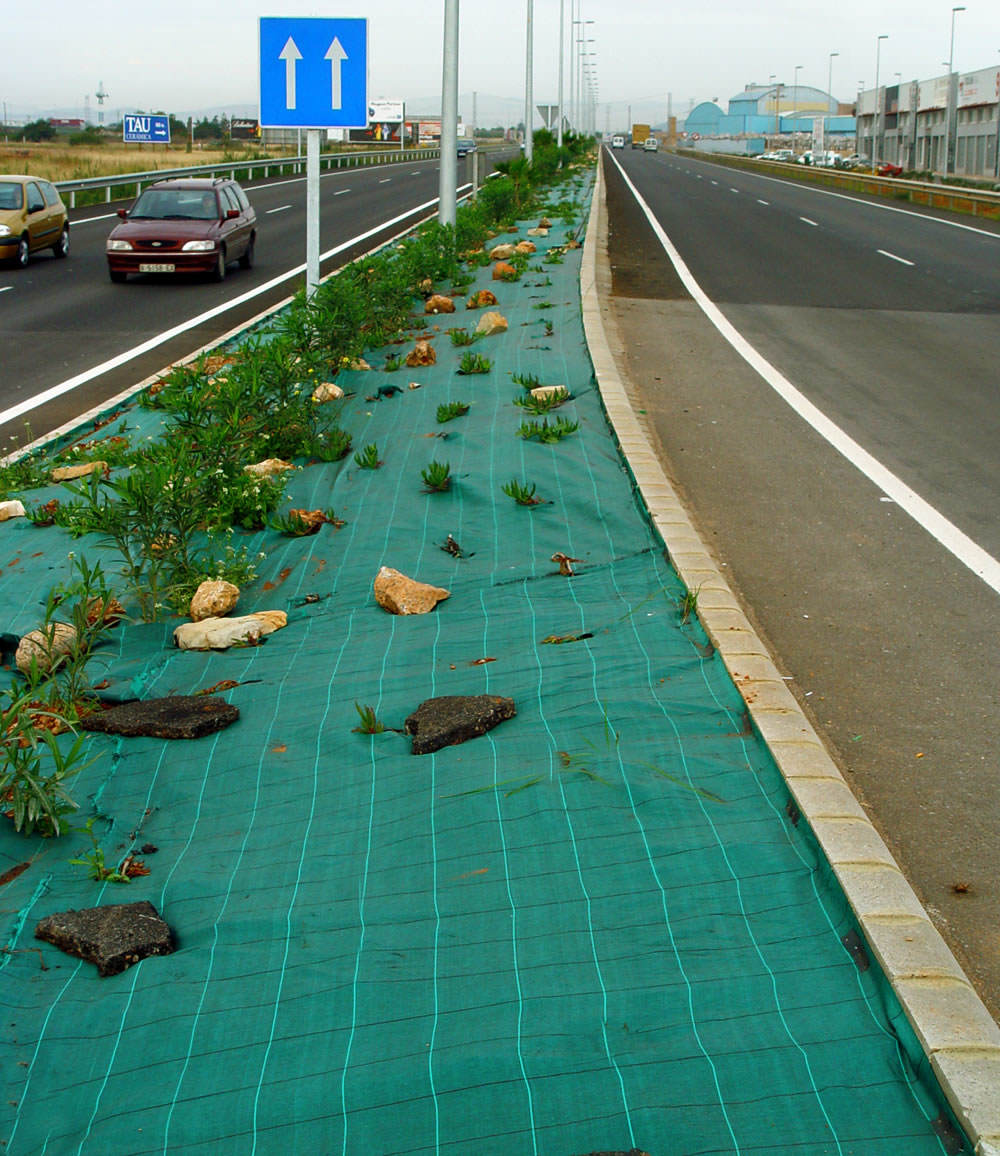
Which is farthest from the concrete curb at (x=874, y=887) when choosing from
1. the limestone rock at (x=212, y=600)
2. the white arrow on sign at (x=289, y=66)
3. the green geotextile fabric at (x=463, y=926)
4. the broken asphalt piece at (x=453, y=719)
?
the white arrow on sign at (x=289, y=66)

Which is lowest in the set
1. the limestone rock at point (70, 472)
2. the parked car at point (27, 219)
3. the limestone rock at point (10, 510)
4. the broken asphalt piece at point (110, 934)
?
the broken asphalt piece at point (110, 934)

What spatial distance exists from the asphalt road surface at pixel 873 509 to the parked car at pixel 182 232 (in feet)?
21.1

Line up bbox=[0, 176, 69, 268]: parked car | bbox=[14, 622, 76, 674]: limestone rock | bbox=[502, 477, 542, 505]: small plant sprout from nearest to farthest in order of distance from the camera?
1. bbox=[14, 622, 76, 674]: limestone rock
2. bbox=[502, 477, 542, 505]: small plant sprout
3. bbox=[0, 176, 69, 268]: parked car

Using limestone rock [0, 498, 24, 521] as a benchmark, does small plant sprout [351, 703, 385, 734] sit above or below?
below

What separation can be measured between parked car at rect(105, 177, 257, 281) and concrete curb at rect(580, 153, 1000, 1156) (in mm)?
15844

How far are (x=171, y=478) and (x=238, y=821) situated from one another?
246cm

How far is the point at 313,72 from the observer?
459 inches

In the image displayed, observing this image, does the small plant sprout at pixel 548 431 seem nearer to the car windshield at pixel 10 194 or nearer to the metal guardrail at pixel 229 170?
the car windshield at pixel 10 194

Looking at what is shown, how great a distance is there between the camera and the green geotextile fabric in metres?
2.88

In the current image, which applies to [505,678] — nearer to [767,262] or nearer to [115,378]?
[115,378]

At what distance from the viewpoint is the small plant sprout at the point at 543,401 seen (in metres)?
9.04

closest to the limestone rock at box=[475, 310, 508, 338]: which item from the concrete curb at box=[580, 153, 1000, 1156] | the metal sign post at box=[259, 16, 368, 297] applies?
the metal sign post at box=[259, 16, 368, 297]

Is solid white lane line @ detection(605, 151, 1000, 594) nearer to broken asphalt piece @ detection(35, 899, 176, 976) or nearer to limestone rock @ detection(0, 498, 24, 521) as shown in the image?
broken asphalt piece @ detection(35, 899, 176, 976)

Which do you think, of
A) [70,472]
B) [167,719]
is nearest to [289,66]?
[70,472]
